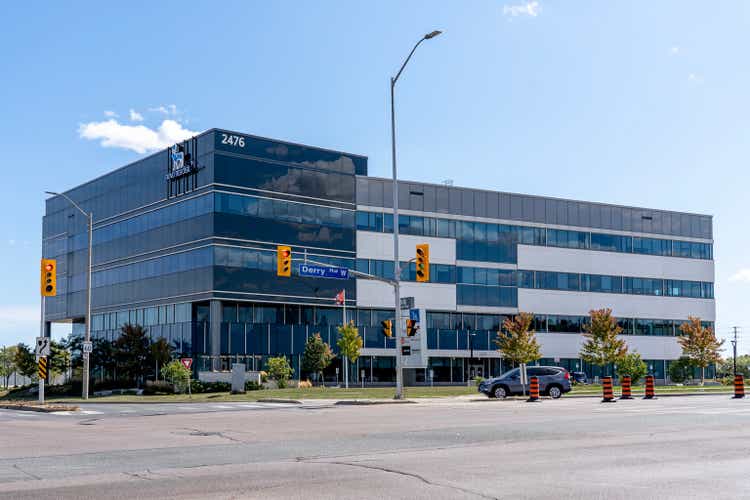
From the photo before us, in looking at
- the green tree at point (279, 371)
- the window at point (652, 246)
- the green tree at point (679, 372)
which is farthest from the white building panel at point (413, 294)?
the green tree at point (679, 372)

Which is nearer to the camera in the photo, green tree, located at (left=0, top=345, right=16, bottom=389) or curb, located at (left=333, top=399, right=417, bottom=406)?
curb, located at (left=333, top=399, right=417, bottom=406)

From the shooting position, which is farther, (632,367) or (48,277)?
(632,367)

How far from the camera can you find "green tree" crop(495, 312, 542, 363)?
2751 inches

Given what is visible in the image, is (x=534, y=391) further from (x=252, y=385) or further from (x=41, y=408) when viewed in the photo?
(x=252, y=385)

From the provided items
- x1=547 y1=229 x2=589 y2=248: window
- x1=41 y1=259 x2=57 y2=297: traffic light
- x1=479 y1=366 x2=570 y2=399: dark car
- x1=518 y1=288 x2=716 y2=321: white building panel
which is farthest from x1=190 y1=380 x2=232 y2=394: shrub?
x1=547 y1=229 x2=589 y2=248: window

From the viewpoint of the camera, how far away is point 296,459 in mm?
15156

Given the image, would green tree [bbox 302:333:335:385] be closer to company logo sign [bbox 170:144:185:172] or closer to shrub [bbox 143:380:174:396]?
shrub [bbox 143:380:174:396]

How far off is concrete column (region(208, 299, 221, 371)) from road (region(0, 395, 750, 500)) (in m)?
37.4

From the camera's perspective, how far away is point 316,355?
6519 centimetres

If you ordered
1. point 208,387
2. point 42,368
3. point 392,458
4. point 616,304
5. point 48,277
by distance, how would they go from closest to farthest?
1. point 392,458
2. point 48,277
3. point 42,368
4. point 208,387
5. point 616,304

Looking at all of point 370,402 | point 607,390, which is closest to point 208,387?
point 370,402

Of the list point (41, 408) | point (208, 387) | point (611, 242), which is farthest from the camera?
point (611, 242)

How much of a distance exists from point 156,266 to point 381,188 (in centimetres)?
1870

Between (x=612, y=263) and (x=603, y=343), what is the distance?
11.5 metres
